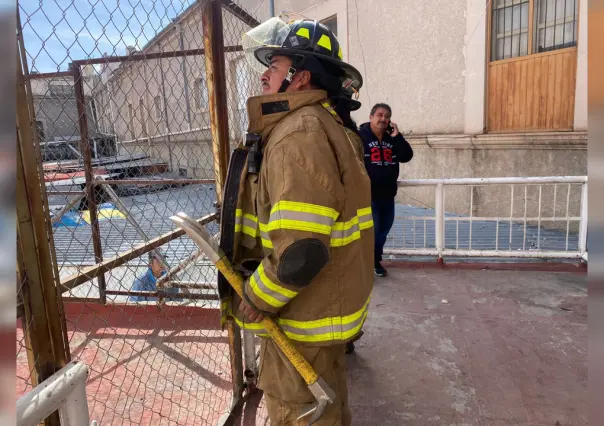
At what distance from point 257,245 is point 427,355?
1.99 m

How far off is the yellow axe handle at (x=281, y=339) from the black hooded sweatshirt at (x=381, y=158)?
2871mm

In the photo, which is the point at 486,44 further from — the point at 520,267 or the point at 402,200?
the point at 520,267

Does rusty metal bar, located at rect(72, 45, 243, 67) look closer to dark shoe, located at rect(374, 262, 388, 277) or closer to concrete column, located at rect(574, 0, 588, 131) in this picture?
dark shoe, located at rect(374, 262, 388, 277)

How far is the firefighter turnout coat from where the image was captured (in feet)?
4.98

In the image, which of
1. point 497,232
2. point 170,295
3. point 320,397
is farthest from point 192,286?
point 497,232

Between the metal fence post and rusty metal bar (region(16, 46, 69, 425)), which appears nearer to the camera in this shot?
rusty metal bar (region(16, 46, 69, 425))

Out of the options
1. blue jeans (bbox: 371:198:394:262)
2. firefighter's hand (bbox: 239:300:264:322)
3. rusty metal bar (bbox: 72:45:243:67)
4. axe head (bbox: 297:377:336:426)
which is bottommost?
axe head (bbox: 297:377:336:426)

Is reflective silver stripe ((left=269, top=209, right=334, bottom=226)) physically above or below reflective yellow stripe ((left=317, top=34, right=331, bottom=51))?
below

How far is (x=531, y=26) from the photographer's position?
696 cm

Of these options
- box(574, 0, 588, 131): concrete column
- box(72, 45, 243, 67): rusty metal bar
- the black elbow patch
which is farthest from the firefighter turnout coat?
box(574, 0, 588, 131): concrete column

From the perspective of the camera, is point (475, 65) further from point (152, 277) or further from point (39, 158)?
point (39, 158)

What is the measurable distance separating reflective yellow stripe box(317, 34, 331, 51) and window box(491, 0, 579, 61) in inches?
249

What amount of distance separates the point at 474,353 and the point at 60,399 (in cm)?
289

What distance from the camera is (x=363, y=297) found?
180 centimetres
